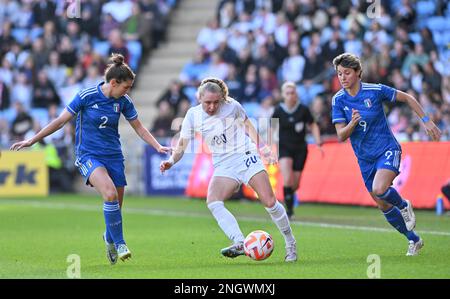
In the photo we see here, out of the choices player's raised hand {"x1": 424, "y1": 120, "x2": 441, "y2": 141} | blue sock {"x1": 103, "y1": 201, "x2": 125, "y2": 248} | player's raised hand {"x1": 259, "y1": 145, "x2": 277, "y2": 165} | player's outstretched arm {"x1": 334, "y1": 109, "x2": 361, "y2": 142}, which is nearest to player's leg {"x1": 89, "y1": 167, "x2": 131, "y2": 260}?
blue sock {"x1": 103, "y1": 201, "x2": 125, "y2": 248}

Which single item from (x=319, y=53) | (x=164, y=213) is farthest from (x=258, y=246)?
(x=319, y=53)

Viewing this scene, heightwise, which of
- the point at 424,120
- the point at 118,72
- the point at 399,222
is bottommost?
the point at 399,222

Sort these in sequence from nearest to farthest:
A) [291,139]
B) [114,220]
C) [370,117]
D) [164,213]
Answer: [114,220], [370,117], [291,139], [164,213]

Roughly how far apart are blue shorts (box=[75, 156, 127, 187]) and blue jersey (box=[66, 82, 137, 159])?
58 mm

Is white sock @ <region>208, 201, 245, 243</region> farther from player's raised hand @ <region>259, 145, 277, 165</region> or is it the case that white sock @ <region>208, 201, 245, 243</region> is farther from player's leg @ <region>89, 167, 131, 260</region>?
player's leg @ <region>89, 167, 131, 260</region>

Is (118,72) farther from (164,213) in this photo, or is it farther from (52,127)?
(164,213)

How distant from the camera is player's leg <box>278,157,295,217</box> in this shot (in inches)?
758

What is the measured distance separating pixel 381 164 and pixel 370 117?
1.87ft

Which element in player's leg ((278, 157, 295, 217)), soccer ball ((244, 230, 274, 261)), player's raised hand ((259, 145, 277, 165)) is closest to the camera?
soccer ball ((244, 230, 274, 261))

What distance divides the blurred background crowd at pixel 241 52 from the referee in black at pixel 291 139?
3.83m

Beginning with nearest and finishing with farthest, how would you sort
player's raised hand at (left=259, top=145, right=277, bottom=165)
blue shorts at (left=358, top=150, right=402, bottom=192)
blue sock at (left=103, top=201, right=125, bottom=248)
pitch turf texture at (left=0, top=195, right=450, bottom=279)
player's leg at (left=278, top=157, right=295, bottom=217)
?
pitch turf texture at (left=0, top=195, right=450, bottom=279) < blue sock at (left=103, top=201, right=125, bottom=248) < blue shorts at (left=358, top=150, right=402, bottom=192) < player's raised hand at (left=259, top=145, right=277, bottom=165) < player's leg at (left=278, top=157, right=295, bottom=217)

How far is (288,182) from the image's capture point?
1925cm
